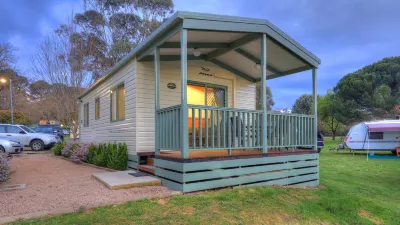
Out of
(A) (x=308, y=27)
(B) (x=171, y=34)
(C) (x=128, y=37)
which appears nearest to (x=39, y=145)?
(C) (x=128, y=37)

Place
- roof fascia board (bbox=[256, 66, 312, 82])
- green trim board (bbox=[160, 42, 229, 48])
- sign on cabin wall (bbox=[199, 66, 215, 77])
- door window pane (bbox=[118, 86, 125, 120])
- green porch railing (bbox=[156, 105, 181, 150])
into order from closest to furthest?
green porch railing (bbox=[156, 105, 181, 150]) < green trim board (bbox=[160, 42, 229, 48]) < roof fascia board (bbox=[256, 66, 312, 82]) < door window pane (bbox=[118, 86, 125, 120]) < sign on cabin wall (bbox=[199, 66, 215, 77])

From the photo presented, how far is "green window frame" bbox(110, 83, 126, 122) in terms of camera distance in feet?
26.3

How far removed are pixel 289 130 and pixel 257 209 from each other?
2.74 meters

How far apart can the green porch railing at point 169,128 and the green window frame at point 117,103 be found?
258 cm

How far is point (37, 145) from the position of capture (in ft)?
50.7

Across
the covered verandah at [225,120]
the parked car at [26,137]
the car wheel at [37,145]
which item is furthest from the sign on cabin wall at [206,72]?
the car wheel at [37,145]

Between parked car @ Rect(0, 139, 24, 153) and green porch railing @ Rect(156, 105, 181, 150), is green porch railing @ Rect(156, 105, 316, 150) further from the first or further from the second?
parked car @ Rect(0, 139, 24, 153)

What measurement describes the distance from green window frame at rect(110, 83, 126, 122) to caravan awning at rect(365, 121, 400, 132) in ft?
43.2

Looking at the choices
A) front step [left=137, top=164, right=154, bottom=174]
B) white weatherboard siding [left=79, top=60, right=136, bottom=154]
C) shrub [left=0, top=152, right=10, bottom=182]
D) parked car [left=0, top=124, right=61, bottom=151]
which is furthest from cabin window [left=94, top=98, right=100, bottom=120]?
parked car [left=0, top=124, right=61, bottom=151]

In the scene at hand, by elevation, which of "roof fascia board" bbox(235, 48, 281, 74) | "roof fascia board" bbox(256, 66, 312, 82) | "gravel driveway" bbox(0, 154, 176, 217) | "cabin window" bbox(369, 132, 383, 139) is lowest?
"gravel driveway" bbox(0, 154, 176, 217)

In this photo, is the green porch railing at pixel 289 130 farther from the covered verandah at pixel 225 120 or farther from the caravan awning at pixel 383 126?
the caravan awning at pixel 383 126

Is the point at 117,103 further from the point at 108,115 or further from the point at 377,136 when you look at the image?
the point at 377,136

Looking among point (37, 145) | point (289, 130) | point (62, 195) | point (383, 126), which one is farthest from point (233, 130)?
point (37, 145)

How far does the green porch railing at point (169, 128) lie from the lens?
4.92 metres
